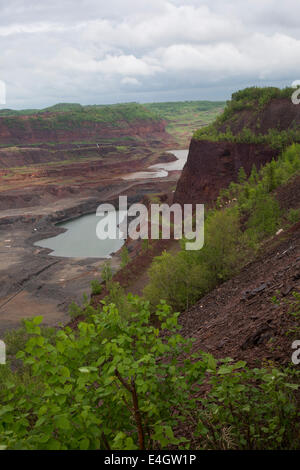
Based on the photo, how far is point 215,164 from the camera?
37.2 meters

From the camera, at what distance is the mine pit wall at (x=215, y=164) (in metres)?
34.5

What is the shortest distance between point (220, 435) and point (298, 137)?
32.1m

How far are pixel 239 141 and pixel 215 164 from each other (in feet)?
10.4

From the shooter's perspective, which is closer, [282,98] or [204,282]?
[204,282]

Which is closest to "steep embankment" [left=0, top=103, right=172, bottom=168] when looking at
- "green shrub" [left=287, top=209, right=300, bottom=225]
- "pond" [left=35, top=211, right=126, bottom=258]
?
"pond" [left=35, top=211, right=126, bottom=258]

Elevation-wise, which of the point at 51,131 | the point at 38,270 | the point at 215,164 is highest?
the point at 51,131

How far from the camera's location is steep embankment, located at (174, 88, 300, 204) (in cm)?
3412

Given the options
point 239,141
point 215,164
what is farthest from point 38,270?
point 239,141

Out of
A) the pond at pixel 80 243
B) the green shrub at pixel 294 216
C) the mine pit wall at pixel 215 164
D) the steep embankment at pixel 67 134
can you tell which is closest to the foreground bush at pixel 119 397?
the green shrub at pixel 294 216

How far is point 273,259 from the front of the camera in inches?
466

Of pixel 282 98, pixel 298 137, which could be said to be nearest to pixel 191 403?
pixel 298 137

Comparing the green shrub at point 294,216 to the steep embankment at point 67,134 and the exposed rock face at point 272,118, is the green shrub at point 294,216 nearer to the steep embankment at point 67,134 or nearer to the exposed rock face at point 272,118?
the exposed rock face at point 272,118

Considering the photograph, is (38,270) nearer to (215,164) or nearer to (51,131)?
(215,164)

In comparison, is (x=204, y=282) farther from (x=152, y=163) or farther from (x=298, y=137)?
(x=152, y=163)
